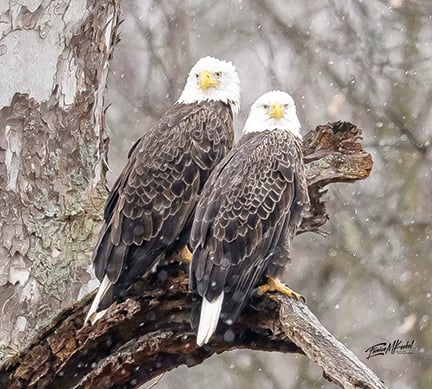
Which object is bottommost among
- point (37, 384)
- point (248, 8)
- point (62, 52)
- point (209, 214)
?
point (37, 384)

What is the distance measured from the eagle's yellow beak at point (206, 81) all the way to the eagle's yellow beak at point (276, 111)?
0.46m

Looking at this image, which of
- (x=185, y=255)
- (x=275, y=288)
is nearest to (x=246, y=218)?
(x=275, y=288)

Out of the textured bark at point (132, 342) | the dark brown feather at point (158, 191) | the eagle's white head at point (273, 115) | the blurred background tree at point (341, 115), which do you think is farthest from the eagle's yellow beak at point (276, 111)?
the blurred background tree at point (341, 115)

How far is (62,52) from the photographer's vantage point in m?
5.69

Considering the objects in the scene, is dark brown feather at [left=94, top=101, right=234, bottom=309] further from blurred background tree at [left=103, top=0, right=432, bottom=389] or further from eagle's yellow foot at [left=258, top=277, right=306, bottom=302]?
blurred background tree at [left=103, top=0, right=432, bottom=389]

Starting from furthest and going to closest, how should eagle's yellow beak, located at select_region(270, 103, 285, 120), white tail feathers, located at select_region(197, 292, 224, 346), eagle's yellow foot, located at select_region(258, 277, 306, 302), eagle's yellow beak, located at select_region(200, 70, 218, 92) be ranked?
eagle's yellow beak, located at select_region(200, 70, 218, 92) < eagle's yellow beak, located at select_region(270, 103, 285, 120) < eagle's yellow foot, located at select_region(258, 277, 306, 302) < white tail feathers, located at select_region(197, 292, 224, 346)

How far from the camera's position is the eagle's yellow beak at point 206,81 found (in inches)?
257

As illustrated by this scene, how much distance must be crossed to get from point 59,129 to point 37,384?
126cm

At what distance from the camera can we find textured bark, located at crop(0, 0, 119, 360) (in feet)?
17.9

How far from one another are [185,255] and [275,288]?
609 mm

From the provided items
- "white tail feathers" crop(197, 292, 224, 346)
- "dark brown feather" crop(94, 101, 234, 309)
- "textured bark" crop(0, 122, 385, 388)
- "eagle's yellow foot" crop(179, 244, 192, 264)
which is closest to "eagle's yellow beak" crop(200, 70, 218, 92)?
"dark brown feather" crop(94, 101, 234, 309)

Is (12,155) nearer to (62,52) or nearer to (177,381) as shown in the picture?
(62,52)

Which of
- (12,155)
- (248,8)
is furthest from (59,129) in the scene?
(248,8)

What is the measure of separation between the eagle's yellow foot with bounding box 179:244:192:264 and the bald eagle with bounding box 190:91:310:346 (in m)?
0.29
